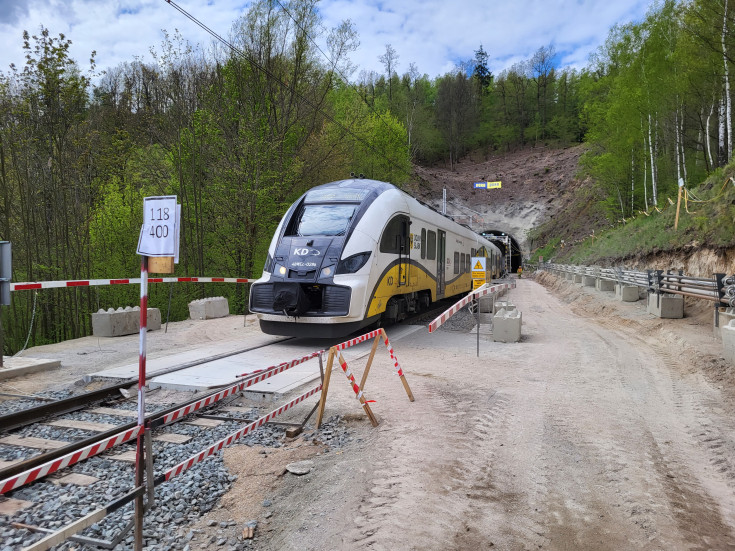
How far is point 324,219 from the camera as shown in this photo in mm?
10258

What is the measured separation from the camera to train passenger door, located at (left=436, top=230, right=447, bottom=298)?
14.7 metres

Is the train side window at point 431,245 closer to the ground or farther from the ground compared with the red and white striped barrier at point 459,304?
farther from the ground

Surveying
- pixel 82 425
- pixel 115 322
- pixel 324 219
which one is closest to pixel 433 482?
pixel 82 425

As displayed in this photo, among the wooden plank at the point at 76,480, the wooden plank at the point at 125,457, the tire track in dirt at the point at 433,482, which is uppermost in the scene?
the tire track in dirt at the point at 433,482

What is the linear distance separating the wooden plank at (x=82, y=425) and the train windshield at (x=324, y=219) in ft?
18.4

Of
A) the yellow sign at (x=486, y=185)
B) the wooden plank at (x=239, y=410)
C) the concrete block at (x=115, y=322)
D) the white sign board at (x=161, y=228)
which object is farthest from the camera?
the yellow sign at (x=486, y=185)

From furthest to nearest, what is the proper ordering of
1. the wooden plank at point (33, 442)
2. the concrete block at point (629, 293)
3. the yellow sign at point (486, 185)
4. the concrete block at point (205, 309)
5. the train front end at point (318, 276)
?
the yellow sign at point (486, 185) → the concrete block at point (629, 293) → the concrete block at point (205, 309) → the train front end at point (318, 276) → the wooden plank at point (33, 442)

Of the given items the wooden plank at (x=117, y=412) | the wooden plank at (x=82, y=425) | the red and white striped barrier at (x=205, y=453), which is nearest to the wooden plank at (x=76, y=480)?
the red and white striped barrier at (x=205, y=453)

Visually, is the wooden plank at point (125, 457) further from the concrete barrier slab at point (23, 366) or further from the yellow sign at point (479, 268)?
the yellow sign at point (479, 268)

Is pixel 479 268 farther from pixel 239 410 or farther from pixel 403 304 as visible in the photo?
pixel 239 410

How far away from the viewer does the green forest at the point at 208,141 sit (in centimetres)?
1398

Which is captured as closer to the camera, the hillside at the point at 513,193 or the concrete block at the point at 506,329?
the concrete block at the point at 506,329

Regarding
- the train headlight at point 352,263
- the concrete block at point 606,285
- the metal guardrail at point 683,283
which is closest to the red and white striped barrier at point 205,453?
the train headlight at point 352,263

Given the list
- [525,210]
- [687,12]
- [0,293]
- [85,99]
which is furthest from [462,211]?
[0,293]
